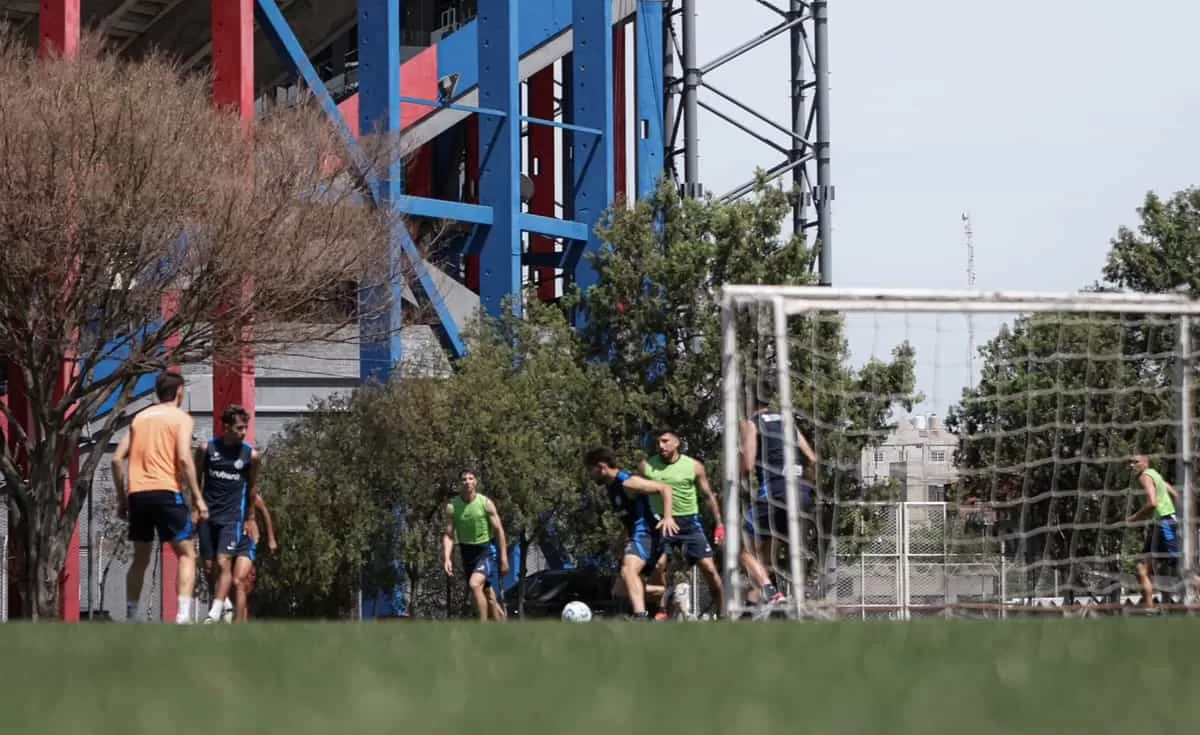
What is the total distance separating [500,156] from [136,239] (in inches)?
467

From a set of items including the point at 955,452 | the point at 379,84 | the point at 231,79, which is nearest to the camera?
the point at 955,452

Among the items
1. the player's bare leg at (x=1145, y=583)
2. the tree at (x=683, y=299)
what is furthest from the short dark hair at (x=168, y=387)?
the tree at (x=683, y=299)

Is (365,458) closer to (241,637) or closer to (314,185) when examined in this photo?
(314,185)

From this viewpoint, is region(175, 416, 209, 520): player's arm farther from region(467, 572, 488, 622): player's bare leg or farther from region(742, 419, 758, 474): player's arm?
region(467, 572, 488, 622): player's bare leg

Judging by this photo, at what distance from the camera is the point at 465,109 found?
35219mm

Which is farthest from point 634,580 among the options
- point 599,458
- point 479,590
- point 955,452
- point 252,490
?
point 955,452

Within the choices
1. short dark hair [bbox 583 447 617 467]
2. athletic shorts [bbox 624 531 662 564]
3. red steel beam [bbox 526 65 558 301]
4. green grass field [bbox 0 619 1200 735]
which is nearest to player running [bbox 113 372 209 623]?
short dark hair [bbox 583 447 617 467]

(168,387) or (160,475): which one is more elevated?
(168,387)

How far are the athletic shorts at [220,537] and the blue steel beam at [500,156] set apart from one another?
777 inches

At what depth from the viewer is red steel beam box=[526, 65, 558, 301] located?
148 feet

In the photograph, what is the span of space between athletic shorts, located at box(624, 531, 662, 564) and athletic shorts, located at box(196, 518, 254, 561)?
3.20 m

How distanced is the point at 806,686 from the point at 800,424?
18512mm

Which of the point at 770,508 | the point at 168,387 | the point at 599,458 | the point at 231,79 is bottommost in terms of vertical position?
the point at 770,508

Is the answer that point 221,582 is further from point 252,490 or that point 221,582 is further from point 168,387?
point 168,387
